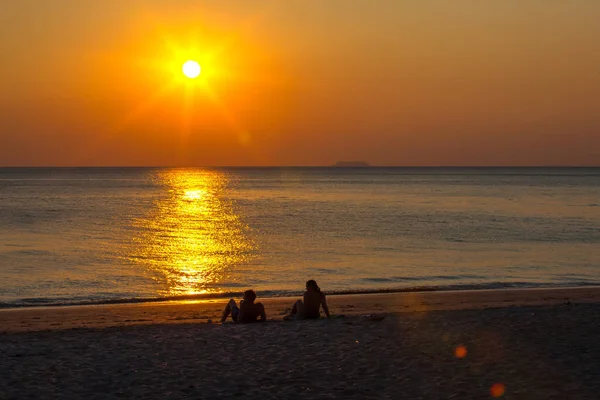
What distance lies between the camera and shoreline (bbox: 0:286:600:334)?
18625 millimetres

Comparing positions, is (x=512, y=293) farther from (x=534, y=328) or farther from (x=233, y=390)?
(x=233, y=390)

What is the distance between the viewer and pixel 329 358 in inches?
479

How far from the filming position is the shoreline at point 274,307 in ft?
61.1

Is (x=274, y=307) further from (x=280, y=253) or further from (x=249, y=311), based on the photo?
(x=280, y=253)

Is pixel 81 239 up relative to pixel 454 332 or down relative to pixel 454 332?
up

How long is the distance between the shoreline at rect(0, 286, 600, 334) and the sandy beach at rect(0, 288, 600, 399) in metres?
1.56

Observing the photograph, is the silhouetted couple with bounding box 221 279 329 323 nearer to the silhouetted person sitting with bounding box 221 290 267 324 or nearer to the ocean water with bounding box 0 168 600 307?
the silhouetted person sitting with bounding box 221 290 267 324

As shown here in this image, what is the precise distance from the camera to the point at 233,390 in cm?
1035

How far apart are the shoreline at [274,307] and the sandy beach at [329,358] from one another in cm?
156

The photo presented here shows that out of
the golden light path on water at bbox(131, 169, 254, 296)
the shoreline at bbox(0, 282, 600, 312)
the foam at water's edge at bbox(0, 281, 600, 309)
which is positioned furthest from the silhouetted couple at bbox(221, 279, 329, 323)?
the golden light path on water at bbox(131, 169, 254, 296)

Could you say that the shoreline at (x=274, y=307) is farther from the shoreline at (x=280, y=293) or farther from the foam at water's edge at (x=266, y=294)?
the foam at water's edge at (x=266, y=294)

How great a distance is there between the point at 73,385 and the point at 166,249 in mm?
31900

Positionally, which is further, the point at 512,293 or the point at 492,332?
the point at 512,293

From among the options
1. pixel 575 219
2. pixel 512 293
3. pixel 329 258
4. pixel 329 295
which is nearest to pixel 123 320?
pixel 329 295
